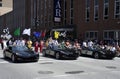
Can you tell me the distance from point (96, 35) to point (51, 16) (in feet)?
56.0

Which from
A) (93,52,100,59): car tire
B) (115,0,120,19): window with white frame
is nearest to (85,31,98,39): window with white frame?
(115,0,120,19): window with white frame

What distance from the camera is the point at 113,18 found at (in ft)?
118

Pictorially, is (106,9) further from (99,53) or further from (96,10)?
(99,53)

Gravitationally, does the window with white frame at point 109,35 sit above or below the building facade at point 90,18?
below

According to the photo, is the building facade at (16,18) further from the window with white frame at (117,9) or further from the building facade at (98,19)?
the window with white frame at (117,9)

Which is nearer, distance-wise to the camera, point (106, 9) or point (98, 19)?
point (106, 9)

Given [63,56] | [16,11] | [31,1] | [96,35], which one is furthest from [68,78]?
[16,11]

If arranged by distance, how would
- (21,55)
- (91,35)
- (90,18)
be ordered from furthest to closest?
(90,18) → (91,35) → (21,55)

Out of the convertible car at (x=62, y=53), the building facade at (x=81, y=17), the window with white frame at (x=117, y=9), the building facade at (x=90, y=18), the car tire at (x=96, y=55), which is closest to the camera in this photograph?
the convertible car at (x=62, y=53)

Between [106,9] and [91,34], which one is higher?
[106,9]

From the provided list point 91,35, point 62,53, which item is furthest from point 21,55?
point 91,35

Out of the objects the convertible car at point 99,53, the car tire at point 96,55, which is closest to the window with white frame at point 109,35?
the convertible car at point 99,53

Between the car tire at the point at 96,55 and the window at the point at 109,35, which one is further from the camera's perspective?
A: the window at the point at 109,35

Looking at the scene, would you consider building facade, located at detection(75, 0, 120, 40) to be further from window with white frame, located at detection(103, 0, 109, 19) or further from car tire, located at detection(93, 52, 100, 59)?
car tire, located at detection(93, 52, 100, 59)
